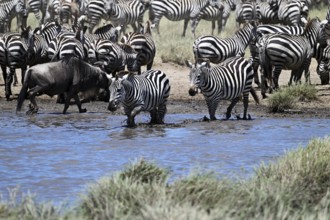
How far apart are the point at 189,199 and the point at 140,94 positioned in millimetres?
7500

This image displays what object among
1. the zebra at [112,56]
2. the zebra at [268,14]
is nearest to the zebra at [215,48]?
the zebra at [112,56]

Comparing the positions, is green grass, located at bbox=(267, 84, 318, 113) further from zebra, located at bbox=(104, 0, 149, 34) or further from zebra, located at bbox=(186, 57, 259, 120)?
zebra, located at bbox=(104, 0, 149, 34)

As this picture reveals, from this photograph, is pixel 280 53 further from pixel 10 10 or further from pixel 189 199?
pixel 189 199

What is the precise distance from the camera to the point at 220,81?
16.8 metres

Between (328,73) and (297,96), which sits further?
(328,73)

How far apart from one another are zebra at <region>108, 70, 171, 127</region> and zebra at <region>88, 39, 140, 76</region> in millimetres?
4132

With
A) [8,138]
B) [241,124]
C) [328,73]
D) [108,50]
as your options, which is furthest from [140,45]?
[8,138]

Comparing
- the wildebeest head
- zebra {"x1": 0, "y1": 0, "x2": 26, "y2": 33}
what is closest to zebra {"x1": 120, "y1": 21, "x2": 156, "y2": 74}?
the wildebeest head

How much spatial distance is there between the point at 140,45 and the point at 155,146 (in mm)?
7789

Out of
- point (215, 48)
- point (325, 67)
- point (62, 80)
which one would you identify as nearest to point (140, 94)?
point (62, 80)

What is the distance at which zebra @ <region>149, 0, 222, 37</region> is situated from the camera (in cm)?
3108

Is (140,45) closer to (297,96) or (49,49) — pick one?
(49,49)

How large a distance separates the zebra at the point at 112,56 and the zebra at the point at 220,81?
147 inches

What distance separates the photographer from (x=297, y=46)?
21.0m
